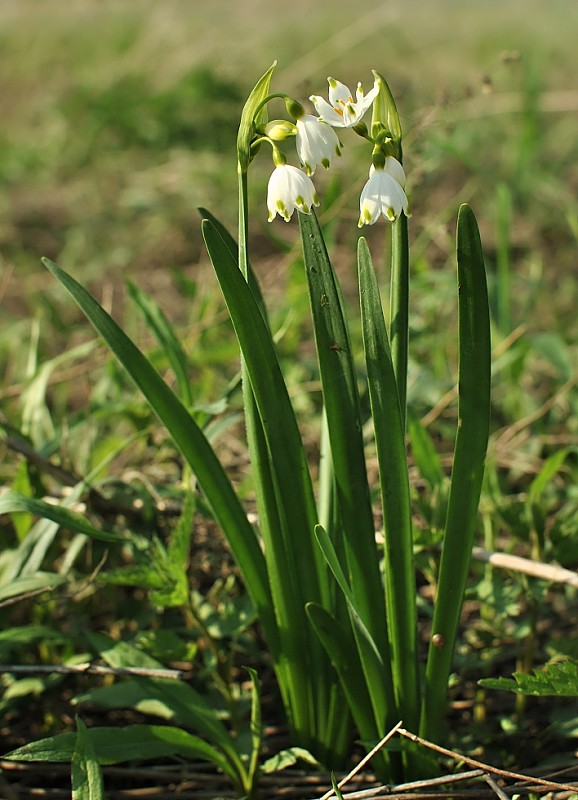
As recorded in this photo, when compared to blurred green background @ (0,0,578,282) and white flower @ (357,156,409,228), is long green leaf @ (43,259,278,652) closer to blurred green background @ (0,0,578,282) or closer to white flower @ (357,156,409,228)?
white flower @ (357,156,409,228)

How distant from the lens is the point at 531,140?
3.48 meters

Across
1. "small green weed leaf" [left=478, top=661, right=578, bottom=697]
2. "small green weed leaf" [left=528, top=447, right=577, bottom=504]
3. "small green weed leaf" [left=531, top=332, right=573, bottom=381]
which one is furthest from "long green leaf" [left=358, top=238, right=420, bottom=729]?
"small green weed leaf" [left=531, top=332, right=573, bottom=381]

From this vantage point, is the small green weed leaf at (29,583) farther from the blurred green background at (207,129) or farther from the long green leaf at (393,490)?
the blurred green background at (207,129)

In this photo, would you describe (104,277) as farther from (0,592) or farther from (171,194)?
(0,592)

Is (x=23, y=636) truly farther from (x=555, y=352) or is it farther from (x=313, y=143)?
(x=555, y=352)

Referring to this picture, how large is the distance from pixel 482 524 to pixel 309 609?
2.53 feet

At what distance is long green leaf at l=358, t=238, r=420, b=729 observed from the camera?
1146 mm

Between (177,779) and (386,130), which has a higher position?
(386,130)

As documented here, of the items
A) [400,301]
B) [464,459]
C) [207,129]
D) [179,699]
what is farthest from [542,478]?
[207,129]

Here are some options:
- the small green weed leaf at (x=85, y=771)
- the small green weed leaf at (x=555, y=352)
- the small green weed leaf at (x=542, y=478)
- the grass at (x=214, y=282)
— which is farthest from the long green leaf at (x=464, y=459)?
the small green weed leaf at (x=555, y=352)

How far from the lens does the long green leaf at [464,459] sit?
109 cm

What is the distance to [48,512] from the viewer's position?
54.1 inches

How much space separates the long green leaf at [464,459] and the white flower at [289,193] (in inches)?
7.3

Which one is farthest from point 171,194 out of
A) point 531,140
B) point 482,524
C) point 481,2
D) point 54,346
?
point 481,2
